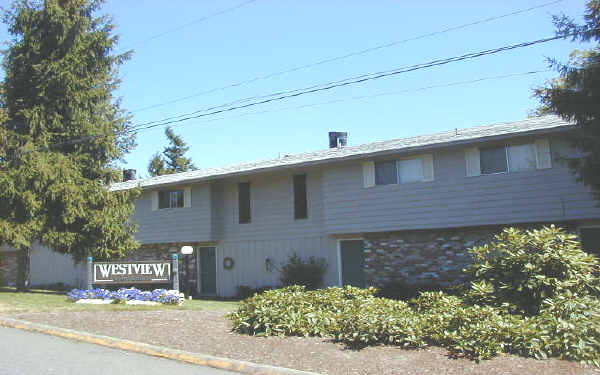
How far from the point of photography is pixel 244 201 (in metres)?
22.4

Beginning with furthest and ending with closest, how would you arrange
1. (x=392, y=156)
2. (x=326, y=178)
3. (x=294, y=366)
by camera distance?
(x=326, y=178), (x=392, y=156), (x=294, y=366)

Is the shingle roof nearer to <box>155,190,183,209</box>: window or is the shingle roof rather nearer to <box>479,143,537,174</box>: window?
<box>479,143,537,174</box>: window

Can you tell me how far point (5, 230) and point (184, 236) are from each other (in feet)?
22.5

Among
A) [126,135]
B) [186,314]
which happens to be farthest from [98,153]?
[186,314]

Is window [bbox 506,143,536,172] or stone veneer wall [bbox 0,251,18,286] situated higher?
window [bbox 506,143,536,172]

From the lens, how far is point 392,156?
18.0 m

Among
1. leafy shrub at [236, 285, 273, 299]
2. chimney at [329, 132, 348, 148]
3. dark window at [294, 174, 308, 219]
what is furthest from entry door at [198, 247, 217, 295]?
chimney at [329, 132, 348, 148]

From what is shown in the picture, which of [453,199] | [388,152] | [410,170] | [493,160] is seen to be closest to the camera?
[493,160]

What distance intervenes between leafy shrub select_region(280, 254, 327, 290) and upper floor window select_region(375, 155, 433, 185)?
386 centimetres

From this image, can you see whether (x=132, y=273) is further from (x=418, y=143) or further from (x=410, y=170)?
(x=418, y=143)

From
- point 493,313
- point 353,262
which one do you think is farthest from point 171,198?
point 493,313

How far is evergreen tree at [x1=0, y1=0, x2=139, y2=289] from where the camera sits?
1916 centimetres

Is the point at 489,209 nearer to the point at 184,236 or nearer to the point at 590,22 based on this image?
the point at 590,22

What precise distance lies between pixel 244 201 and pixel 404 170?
7.24 m
